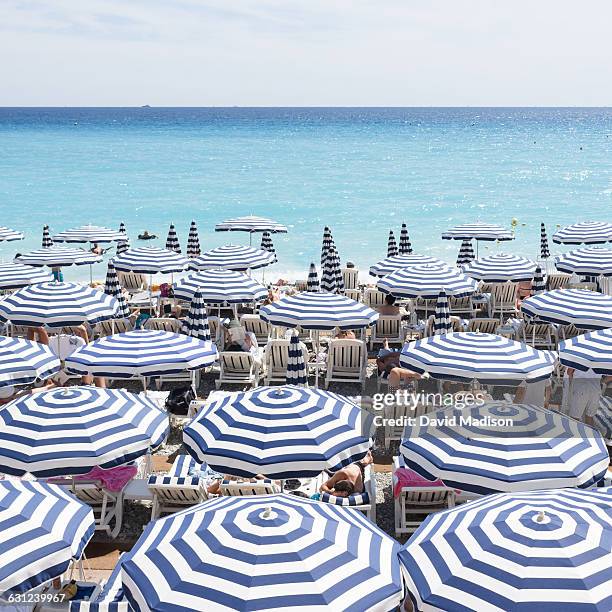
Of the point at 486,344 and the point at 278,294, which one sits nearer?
the point at 486,344

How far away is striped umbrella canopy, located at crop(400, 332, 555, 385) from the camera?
324 inches

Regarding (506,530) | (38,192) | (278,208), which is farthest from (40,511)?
(38,192)

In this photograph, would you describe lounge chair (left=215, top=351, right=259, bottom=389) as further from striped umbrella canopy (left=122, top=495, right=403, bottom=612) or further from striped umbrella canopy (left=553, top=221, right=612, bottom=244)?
striped umbrella canopy (left=553, top=221, right=612, bottom=244)

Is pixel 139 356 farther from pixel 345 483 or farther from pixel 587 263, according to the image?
pixel 587 263

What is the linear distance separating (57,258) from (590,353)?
1117 centimetres

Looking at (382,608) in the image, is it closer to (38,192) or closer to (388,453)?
(388,453)

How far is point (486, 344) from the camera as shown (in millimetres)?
8609

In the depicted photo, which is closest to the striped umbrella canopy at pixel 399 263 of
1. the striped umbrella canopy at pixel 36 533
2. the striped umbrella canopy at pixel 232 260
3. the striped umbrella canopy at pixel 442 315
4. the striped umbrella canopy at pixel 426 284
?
the striped umbrella canopy at pixel 426 284

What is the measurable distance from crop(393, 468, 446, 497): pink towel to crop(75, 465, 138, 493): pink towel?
2723mm

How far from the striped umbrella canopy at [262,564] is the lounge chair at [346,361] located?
20.6 feet

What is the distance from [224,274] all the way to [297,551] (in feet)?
28.2

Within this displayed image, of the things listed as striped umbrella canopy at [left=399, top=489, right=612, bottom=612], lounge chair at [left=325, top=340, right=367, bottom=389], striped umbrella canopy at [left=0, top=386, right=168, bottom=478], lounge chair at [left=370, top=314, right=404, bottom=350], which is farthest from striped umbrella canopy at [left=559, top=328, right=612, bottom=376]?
striped umbrella canopy at [left=0, top=386, right=168, bottom=478]

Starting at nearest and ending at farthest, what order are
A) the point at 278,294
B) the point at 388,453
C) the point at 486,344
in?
the point at 486,344, the point at 388,453, the point at 278,294

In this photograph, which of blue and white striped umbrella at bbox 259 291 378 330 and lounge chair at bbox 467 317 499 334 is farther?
lounge chair at bbox 467 317 499 334
